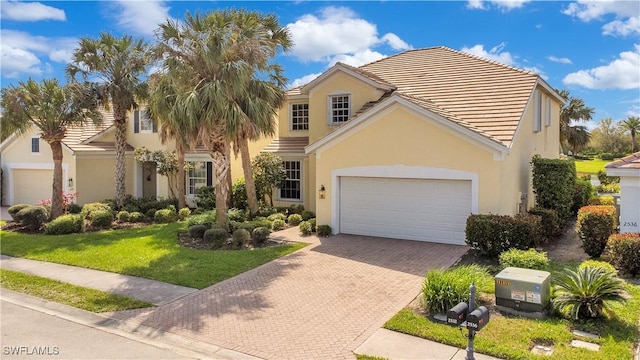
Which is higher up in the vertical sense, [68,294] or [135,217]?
[135,217]

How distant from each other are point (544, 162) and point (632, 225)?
160 inches

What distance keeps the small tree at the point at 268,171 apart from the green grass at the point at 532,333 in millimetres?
13459

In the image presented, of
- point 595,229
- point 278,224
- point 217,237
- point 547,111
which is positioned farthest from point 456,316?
point 547,111

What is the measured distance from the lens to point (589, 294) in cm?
796

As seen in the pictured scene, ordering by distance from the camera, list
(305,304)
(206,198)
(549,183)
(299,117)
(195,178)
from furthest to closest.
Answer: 1. (195,178)
2. (299,117)
3. (206,198)
4. (549,183)
5. (305,304)

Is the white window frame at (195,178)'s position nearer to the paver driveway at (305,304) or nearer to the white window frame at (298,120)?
the white window frame at (298,120)

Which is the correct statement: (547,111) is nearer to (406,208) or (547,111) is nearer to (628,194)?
(628,194)

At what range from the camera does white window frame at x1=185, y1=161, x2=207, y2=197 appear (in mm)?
24984

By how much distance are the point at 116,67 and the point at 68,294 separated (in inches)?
516

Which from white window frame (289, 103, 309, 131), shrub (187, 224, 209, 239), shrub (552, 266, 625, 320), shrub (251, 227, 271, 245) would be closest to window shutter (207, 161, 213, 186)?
white window frame (289, 103, 309, 131)

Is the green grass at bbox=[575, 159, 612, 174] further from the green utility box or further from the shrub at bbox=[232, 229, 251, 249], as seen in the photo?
the green utility box

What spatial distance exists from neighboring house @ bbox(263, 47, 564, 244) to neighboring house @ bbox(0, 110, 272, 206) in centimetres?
737

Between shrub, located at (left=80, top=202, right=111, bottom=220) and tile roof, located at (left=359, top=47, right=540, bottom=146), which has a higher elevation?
tile roof, located at (left=359, top=47, right=540, bottom=146)

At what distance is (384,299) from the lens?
9547 millimetres
